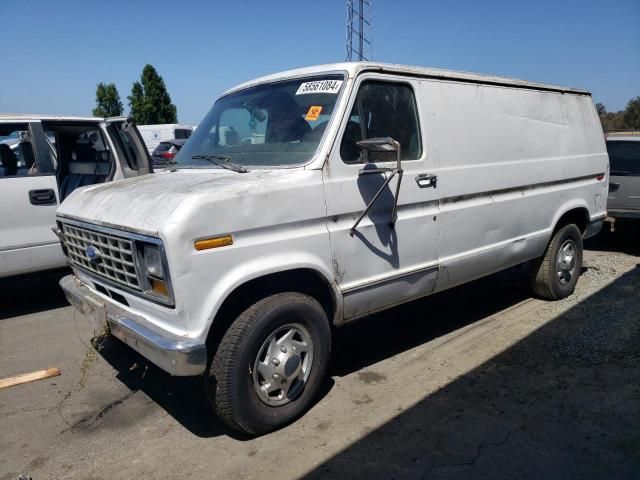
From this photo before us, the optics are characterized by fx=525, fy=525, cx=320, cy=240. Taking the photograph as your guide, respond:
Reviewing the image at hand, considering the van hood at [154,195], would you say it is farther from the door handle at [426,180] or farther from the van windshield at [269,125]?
the door handle at [426,180]

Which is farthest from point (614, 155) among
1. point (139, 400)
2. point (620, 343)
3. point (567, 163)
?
point (139, 400)

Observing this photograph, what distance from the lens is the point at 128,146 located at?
5.83 m

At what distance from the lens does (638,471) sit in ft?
9.09

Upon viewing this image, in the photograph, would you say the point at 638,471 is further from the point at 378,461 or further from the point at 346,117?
the point at 346,117

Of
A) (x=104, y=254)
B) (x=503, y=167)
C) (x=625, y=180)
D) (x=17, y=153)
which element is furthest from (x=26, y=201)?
(x=625, y=180)

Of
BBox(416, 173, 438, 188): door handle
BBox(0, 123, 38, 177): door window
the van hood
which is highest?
BBox(0, 123, 38, 177): door window

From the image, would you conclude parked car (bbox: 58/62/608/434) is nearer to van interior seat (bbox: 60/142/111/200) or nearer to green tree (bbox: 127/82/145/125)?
van interior seat (bbox: 60/142/111/200)

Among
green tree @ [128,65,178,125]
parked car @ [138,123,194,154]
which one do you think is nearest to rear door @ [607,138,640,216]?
parked car @ [138,123,194,154]

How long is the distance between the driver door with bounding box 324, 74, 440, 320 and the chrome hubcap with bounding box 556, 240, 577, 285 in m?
2.22

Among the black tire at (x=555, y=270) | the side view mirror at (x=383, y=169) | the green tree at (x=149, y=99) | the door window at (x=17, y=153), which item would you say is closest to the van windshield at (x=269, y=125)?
the side view mirror at (x=383, y=169)

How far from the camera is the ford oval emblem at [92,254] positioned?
3.30m

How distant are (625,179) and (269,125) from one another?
6.17 meters

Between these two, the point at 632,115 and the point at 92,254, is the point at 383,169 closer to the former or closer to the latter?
the point at 92,254

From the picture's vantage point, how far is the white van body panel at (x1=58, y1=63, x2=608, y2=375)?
110 inches
